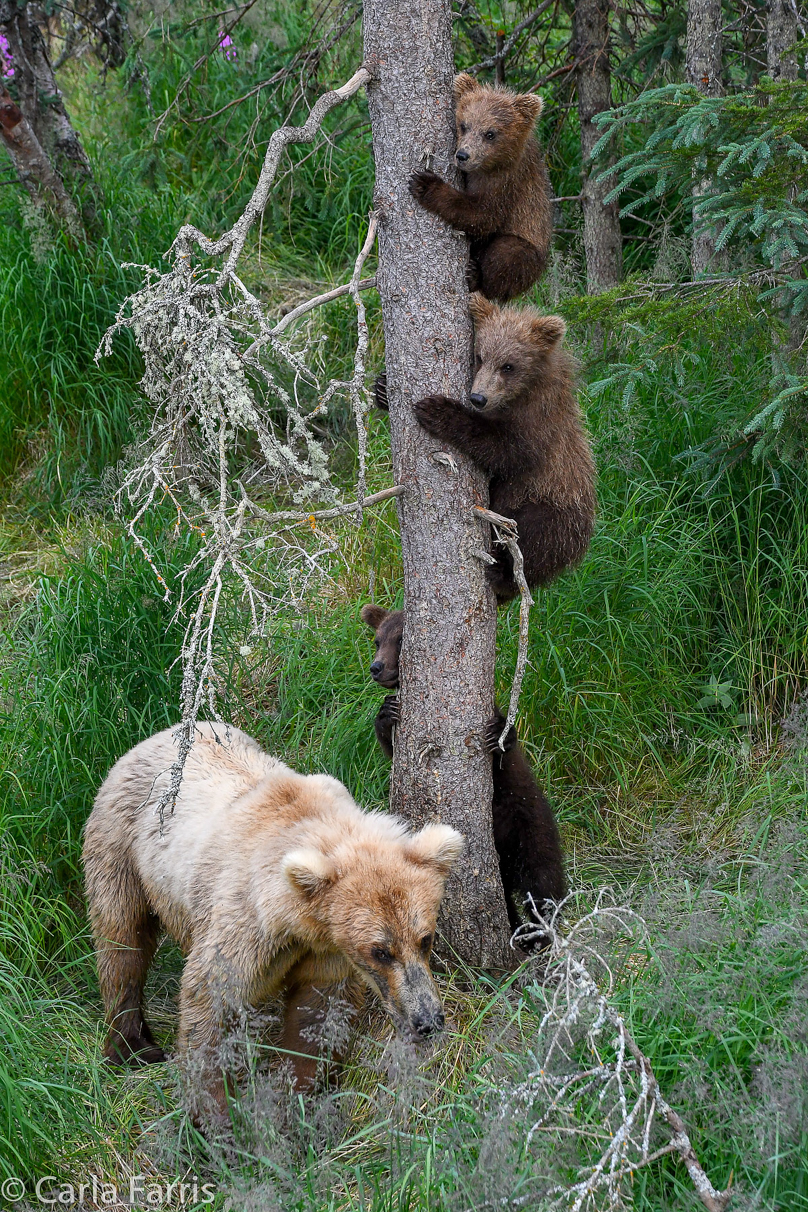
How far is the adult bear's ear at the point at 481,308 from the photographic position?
163 inches

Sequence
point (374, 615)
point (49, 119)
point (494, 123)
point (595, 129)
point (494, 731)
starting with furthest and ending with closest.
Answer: point (49, 119), point (595, 129), point (374, 615), point (494, 123), point (494, 731)

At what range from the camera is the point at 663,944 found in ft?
10.2

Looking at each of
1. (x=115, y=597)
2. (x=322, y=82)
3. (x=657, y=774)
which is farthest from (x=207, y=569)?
(x=322, y=82)

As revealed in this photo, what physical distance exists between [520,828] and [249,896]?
1.17m

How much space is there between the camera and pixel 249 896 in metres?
3.44

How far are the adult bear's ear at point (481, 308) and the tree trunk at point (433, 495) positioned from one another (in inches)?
16.6

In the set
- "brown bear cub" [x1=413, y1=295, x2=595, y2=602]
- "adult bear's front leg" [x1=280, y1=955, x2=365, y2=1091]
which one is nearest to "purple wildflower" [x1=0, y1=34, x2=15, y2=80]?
"brown bear cub" [x1=413, y1=295, x2=595, y2=602]

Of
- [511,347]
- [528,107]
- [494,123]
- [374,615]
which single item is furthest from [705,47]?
[374,615]

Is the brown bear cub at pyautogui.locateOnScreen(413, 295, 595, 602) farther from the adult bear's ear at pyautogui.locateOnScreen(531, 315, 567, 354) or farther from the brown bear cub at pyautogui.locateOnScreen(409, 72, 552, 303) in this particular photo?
the brown bear cub at pyautogui.locateOnScreen(409, 72, 552, 303)

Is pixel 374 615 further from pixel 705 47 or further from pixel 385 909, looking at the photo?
pixel 705 47

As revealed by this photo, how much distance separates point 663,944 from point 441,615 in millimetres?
1278

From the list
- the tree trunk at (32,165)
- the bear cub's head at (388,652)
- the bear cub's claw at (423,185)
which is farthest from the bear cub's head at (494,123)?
the tree trunk at (32,165)

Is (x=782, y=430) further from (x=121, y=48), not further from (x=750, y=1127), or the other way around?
(x=121, y=48)

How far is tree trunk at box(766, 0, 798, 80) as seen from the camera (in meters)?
5.21
